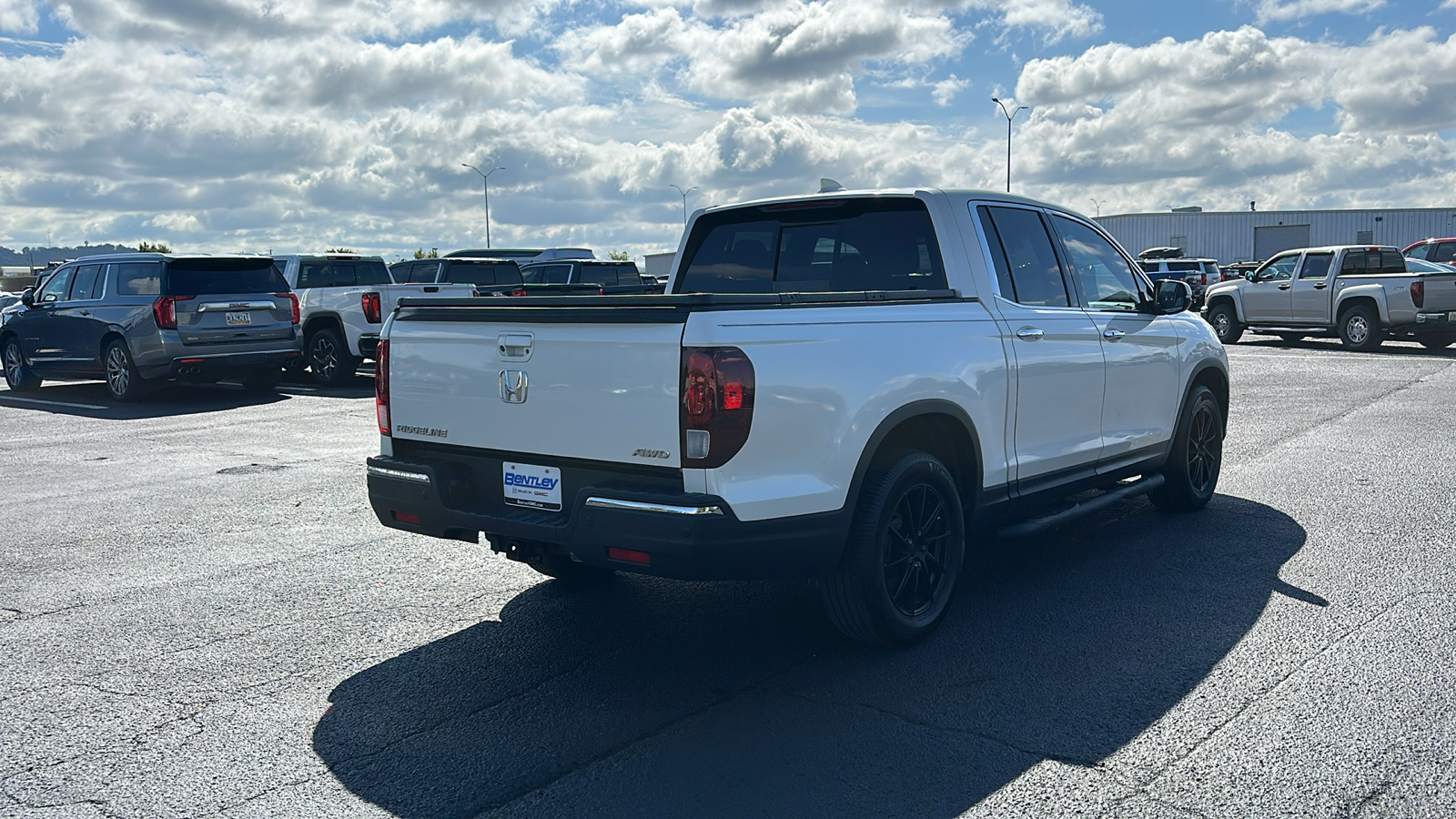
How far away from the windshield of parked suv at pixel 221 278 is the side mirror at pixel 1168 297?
12.3 m

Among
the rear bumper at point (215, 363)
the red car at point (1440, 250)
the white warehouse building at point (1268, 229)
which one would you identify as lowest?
the rear bumper at point (215, 363)

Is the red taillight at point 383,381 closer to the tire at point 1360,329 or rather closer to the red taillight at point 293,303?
the red taillight at point 293,303

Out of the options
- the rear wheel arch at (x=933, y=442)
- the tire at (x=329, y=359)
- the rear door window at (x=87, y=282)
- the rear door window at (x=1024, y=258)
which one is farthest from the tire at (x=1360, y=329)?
the rear door window at (x=87, y=282)

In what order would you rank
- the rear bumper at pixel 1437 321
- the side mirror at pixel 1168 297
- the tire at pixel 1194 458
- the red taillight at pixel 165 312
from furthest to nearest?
the rear bumper at pixel 1437 321 < the red taillight at pixel 165 312 < the tire at pixel 1194 458 < the side mirror at pixel 1168 297

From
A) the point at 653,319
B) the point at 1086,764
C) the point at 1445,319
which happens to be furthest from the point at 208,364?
the point at 1445,319

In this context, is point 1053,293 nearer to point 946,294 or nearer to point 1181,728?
point 946,294

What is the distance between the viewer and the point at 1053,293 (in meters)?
5.98

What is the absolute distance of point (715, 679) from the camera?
4465mm

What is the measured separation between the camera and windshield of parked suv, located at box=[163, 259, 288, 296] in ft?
48.8

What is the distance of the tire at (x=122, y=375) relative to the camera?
591 inches

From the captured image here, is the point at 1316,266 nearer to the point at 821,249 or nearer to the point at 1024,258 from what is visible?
the point at 1024,258

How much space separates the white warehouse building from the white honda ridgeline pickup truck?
6552cm

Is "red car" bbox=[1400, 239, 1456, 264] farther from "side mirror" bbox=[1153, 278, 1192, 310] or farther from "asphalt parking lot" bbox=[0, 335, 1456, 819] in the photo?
"side mirror" bbox=[1153, 278, 1192, 310]

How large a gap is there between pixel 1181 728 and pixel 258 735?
3.08 m
